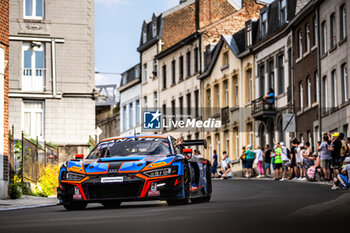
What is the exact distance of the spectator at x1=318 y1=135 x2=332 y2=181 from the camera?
3116 centimetres

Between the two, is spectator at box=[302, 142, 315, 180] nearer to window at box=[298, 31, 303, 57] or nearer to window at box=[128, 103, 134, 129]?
window at box=[298, 31, 303, 57]

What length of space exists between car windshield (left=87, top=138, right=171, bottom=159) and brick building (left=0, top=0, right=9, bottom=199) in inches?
272

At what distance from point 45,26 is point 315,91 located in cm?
1380

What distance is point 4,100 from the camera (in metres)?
24.6

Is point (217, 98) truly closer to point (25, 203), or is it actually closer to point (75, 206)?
point (25, 203)

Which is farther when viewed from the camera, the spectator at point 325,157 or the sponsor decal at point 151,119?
the sponsor decal at point 151,119

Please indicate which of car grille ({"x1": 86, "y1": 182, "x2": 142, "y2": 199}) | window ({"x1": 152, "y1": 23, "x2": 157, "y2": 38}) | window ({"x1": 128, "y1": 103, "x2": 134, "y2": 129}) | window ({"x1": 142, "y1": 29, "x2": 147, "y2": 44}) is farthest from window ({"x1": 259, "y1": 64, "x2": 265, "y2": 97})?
car grille ({"x1": 86, "y1": 182, "x2": 142, "y2": 199})

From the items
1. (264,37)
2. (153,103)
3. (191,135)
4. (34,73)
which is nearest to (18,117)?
(34,73)

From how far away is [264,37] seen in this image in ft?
187

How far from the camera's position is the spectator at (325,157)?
31.2m

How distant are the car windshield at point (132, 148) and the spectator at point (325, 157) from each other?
46.6 feet

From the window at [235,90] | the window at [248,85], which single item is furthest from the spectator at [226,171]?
the window at [235,90]

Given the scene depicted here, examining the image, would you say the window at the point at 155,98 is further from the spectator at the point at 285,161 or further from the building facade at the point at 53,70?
the spectator at the point at 285,161

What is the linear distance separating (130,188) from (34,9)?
3076cm
